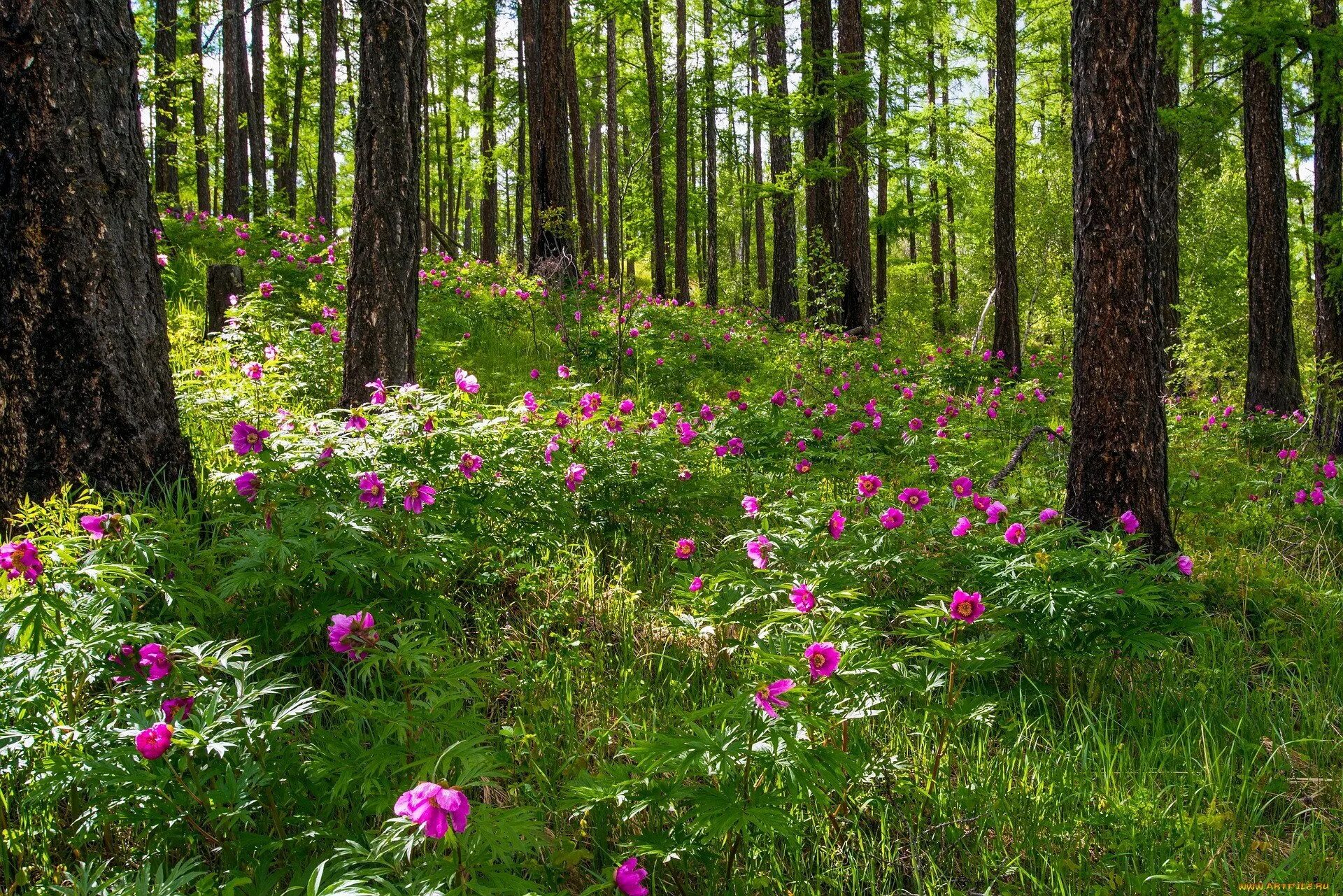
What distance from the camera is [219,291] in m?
7.22

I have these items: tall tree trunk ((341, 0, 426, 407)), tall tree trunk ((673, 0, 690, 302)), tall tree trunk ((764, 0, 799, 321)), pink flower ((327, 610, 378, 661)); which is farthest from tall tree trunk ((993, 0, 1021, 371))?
pink flower ((327, 610, 378, 661))

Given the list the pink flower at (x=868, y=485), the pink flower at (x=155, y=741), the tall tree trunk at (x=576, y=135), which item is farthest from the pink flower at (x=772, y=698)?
A: the tall tree trunk at (x=576, y=135)

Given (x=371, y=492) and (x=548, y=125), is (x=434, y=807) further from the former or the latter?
(x=548, y=125)

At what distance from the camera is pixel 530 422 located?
12.3ft

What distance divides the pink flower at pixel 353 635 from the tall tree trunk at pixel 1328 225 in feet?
24.5

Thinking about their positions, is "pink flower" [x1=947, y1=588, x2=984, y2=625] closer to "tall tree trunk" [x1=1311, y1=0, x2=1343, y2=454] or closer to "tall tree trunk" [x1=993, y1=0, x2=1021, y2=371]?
"tall tree trunk" [x1=1311, y1=0, x2=1343, y2=454]

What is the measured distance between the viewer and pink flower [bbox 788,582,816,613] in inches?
83.7

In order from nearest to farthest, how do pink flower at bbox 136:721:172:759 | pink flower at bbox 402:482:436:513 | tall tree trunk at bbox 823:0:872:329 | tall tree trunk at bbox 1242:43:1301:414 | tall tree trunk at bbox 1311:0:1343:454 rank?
pink flower at bbox 136:721:172:759
pink flower at bbox 402:482:436:513
tall tree trunk at bbox 1311:0:1343:454
tall tree trunk at bbox 1242:43:1301:414
tall tree trunk at bbox 823:0:872:329

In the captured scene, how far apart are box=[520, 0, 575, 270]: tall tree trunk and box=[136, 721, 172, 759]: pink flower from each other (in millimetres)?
10152

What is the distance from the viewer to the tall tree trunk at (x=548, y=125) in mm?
11391

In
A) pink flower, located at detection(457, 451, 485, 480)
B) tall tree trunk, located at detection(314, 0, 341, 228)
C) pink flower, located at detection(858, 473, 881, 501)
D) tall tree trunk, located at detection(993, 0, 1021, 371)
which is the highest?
tall tree trunk, located at detection(314, 0, 341, 228)

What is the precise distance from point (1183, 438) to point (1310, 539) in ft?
9.00

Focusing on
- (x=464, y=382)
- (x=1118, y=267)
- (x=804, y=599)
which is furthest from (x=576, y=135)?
(x=804, y=599)

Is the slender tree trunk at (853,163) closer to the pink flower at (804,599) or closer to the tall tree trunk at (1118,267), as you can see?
the tall tree trunk at (1118,267)
